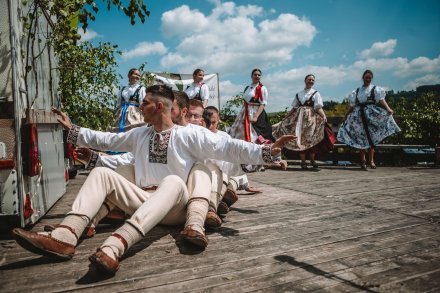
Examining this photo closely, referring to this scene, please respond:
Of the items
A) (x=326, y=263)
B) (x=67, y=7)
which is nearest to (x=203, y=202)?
(x=326, y=263)

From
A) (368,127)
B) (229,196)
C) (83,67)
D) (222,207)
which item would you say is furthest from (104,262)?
(368,127)

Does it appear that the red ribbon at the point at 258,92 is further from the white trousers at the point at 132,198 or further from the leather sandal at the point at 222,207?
the white trousers at the point at 132,198

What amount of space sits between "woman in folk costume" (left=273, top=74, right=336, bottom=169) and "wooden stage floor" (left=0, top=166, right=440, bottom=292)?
13.2 ft

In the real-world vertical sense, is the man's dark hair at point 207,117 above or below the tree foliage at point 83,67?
below

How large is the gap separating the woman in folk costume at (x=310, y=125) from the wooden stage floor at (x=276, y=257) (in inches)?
159

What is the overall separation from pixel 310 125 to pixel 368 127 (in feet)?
4.18

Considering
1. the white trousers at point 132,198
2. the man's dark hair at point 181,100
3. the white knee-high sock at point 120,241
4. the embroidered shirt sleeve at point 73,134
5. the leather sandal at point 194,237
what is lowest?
the leather sandal at point 194,237

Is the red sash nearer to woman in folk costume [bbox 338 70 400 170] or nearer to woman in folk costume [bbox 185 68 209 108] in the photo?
woman in folk costume [bbox 185 68 209 108]

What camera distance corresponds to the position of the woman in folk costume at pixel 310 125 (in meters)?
7.39

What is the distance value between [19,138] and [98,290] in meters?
1.46

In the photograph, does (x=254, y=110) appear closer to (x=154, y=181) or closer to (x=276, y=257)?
(x=154, y=181)

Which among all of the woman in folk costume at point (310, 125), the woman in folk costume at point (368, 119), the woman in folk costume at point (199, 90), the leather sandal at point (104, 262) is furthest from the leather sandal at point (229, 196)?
the woman in folk costume at point (368, 119)

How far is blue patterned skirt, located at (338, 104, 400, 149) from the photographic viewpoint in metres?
7.15

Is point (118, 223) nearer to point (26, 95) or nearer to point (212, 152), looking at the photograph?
point (212, 152)
